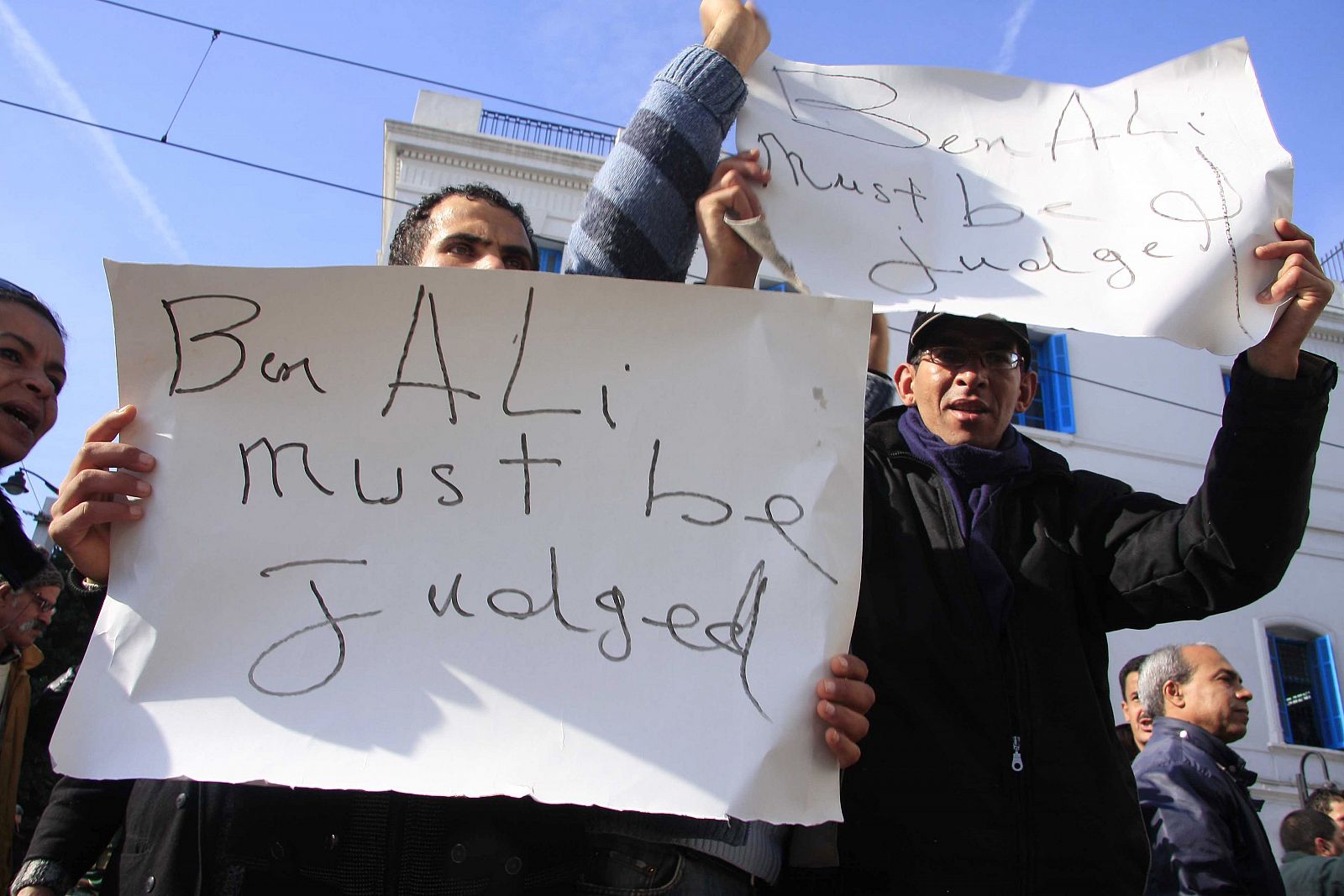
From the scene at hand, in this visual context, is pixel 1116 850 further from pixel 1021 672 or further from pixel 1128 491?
pixel 1128 491

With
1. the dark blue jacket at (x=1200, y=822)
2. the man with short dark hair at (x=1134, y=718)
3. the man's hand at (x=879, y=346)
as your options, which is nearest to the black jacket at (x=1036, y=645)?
the man's hand at (x=879, y=346)

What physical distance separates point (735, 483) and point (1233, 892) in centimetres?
237

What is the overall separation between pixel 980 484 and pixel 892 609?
355 mm

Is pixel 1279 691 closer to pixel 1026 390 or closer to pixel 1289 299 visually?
pixel 1026 390

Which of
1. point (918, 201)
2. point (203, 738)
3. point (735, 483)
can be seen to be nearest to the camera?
point (203, 738)

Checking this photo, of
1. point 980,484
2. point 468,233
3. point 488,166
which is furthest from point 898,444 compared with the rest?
point 488,166

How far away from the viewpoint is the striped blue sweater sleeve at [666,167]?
5.74ft

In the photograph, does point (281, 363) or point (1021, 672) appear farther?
point (1021, 672)

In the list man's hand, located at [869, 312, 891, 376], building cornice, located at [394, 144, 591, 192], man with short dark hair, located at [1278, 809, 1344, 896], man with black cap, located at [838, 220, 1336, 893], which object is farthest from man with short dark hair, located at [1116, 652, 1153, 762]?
building cornice, located at [394, 144, 591, 192]

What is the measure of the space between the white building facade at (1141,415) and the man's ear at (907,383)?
920cm

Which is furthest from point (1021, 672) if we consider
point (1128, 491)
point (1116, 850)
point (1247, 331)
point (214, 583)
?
point (214, 583)

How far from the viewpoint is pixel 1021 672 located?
5.50ft

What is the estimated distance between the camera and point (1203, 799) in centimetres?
303

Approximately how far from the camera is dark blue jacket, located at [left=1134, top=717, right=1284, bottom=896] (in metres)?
2.89
